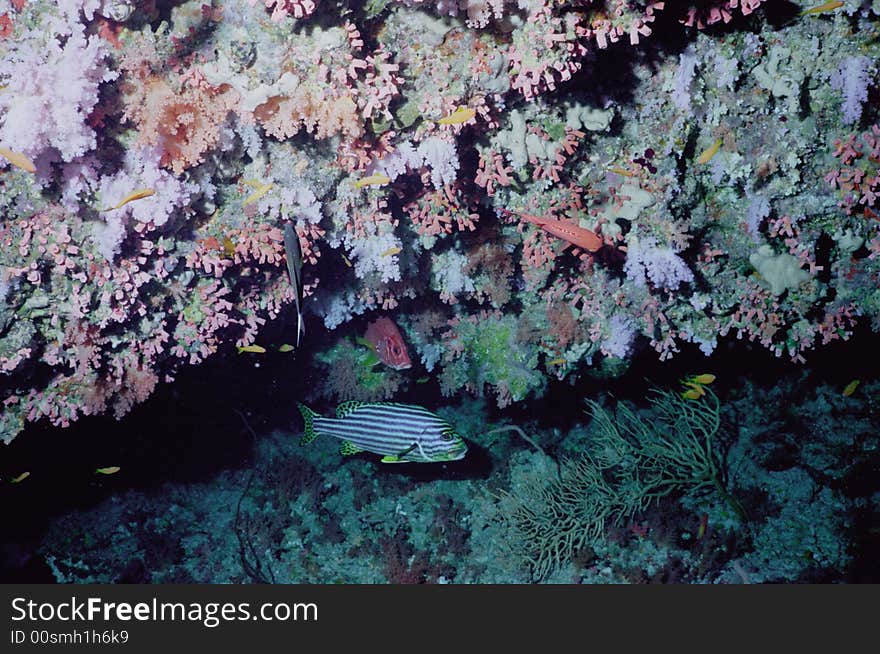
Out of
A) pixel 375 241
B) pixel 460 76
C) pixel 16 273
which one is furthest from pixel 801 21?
pixel 16 273

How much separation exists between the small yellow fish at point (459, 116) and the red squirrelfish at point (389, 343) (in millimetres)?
2365

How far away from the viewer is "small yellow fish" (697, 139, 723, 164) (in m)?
3.41

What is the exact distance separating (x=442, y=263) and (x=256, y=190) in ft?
5.62

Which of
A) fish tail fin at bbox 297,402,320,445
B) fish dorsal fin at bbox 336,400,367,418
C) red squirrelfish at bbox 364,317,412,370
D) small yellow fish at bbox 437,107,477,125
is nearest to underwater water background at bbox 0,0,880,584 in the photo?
small yellow fish at bbox 437,107,477,125

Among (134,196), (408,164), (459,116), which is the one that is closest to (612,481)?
(408,164)

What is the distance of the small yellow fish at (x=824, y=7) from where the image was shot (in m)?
2.94

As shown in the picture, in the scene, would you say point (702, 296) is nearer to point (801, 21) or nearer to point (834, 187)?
point (834, 187)

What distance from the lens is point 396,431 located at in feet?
15.3

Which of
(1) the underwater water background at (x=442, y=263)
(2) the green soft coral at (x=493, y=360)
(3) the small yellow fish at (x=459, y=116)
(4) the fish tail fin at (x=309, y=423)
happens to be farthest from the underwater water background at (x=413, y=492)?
(3) the small yellow fish at (x=459, y=116)

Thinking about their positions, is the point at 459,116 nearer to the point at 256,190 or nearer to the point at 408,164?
the point at 408,164

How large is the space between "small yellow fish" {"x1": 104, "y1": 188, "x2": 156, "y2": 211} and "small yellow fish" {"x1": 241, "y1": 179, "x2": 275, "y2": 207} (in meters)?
0.55

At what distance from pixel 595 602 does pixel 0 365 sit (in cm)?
498

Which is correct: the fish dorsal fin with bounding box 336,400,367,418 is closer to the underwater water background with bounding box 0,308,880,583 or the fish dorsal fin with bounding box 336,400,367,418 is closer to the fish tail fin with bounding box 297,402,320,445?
the fish tail fin with bounding box 297,402,320,445

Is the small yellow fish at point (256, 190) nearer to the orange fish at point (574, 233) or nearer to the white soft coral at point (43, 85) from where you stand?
the white soft coral at point (43, 85)
